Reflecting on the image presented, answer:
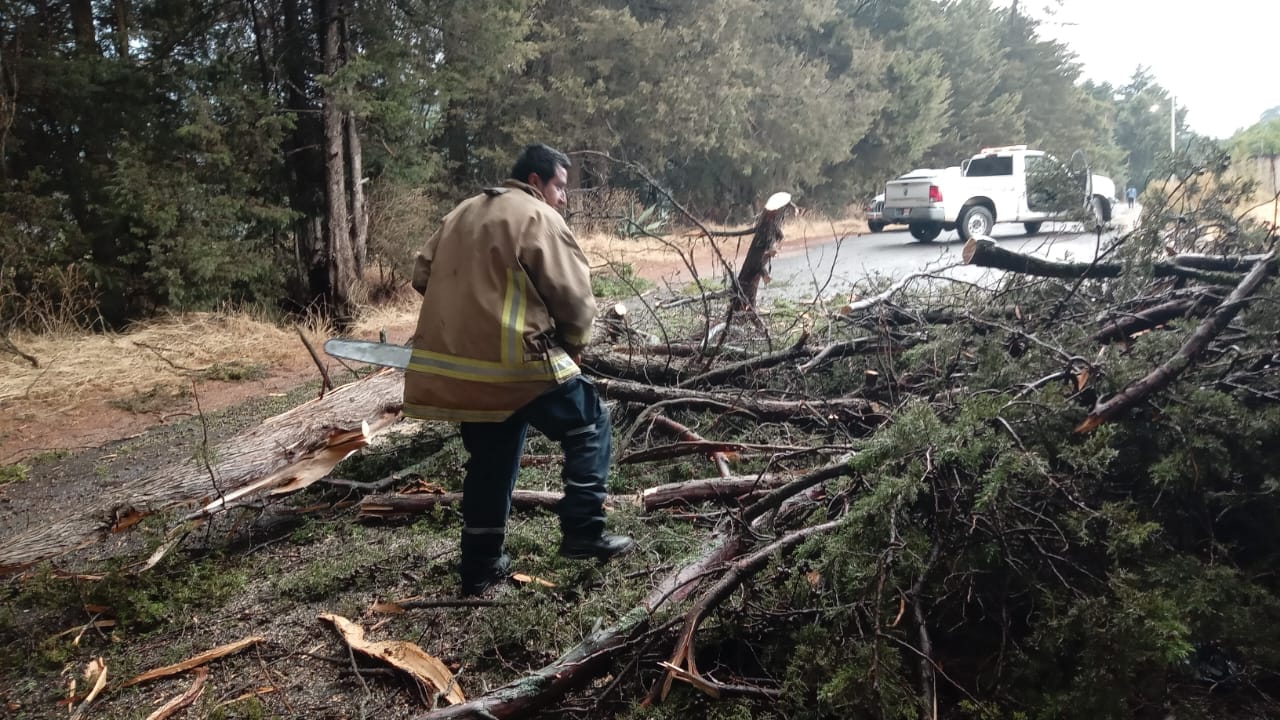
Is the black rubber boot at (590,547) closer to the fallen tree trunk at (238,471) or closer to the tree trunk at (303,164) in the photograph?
the fallen tree trunk at (238,471)

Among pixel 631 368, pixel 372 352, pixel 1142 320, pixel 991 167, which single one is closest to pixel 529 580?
pixel 372 352

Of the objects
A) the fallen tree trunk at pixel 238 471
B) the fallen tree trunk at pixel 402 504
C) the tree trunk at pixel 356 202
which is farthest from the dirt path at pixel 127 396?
the fallen tree trunk at pixel 402 504

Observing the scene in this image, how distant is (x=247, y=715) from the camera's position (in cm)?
245

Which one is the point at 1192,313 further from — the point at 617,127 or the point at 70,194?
the point at 617,127

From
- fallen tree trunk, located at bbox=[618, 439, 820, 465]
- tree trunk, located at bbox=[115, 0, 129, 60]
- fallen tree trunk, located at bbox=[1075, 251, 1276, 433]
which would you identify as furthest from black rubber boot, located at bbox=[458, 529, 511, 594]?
tree trunk, located at bbox=[115, 0, 129, 60]

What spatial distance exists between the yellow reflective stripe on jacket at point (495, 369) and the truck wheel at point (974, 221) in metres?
12.3

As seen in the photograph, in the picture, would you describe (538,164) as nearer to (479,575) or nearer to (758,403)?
(479,575)

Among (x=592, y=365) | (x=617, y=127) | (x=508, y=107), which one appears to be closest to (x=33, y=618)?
(x=592, y=365)

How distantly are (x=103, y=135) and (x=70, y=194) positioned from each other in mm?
810

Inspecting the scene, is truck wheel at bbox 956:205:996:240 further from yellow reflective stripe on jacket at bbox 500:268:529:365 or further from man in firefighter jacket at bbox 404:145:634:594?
yellow reflective stripe on jacket at bbox 500:268:529:365

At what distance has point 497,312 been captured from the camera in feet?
8.83

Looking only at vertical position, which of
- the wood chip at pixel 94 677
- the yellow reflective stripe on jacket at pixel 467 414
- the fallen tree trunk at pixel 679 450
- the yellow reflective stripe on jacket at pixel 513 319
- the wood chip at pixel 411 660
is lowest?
the wood chip at pixel 94 677

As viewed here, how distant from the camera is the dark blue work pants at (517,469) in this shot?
2943 mm

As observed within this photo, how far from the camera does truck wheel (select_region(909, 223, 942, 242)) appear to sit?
13.6 meters
